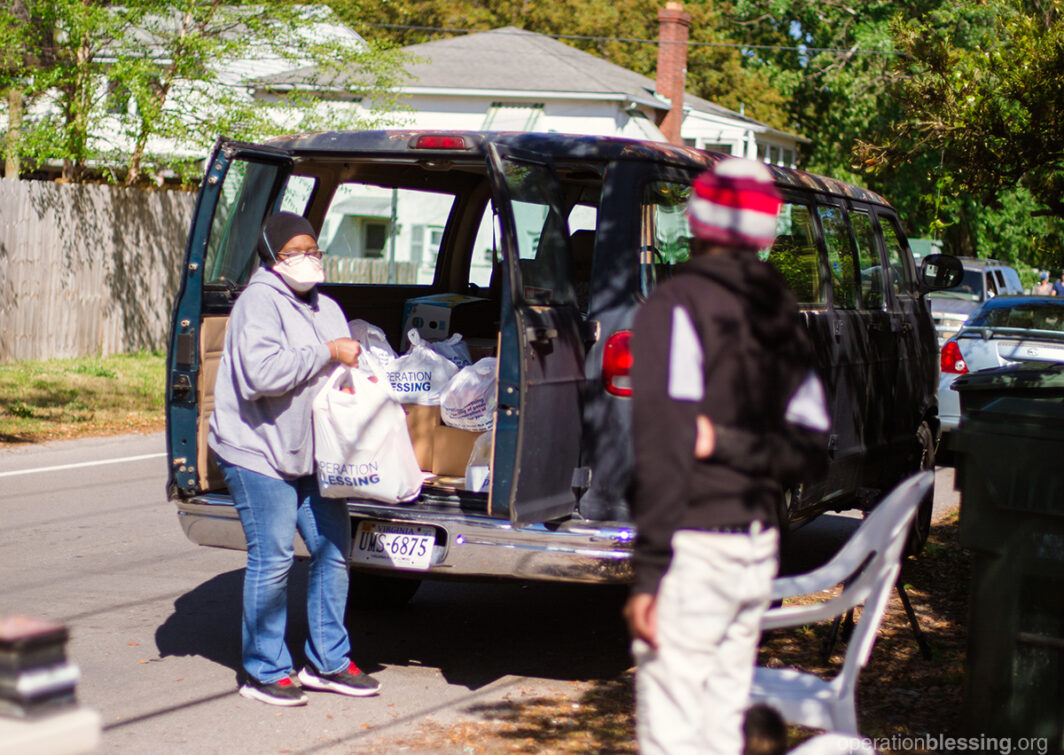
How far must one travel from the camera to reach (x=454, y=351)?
665cm

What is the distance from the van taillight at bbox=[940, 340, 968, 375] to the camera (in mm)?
12359

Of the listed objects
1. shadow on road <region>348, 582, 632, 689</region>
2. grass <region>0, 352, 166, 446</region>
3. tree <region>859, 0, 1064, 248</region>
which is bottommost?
shadow on road <region>348, 582, 632, 689</region>

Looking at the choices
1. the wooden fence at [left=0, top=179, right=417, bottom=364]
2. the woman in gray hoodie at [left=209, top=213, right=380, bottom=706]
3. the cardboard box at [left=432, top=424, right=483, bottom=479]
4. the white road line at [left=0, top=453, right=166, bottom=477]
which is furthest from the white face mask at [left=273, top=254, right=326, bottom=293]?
the wooden fence at [left=0, top=179, right=417, bottom=364]

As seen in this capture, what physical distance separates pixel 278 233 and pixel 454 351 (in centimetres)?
156

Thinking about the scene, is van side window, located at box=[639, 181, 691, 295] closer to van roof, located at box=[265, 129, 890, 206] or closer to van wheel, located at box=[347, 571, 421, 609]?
van roof, located at box=[265, 129, 890, 206]

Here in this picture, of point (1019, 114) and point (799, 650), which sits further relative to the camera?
point (1019, 114)

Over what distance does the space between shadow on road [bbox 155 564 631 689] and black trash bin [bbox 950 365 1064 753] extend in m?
1.91

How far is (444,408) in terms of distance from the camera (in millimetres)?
6164

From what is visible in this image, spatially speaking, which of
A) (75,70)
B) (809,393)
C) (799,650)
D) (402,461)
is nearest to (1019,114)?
(799,650)

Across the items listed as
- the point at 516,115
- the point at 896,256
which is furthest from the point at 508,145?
the point at 516,115

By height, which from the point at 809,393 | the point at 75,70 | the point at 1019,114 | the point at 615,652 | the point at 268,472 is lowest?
the point at 615,652

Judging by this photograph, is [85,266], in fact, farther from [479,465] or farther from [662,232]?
[662,232]

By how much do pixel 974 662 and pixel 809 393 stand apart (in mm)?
1774

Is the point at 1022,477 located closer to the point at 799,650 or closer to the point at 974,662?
the point at 974,662
